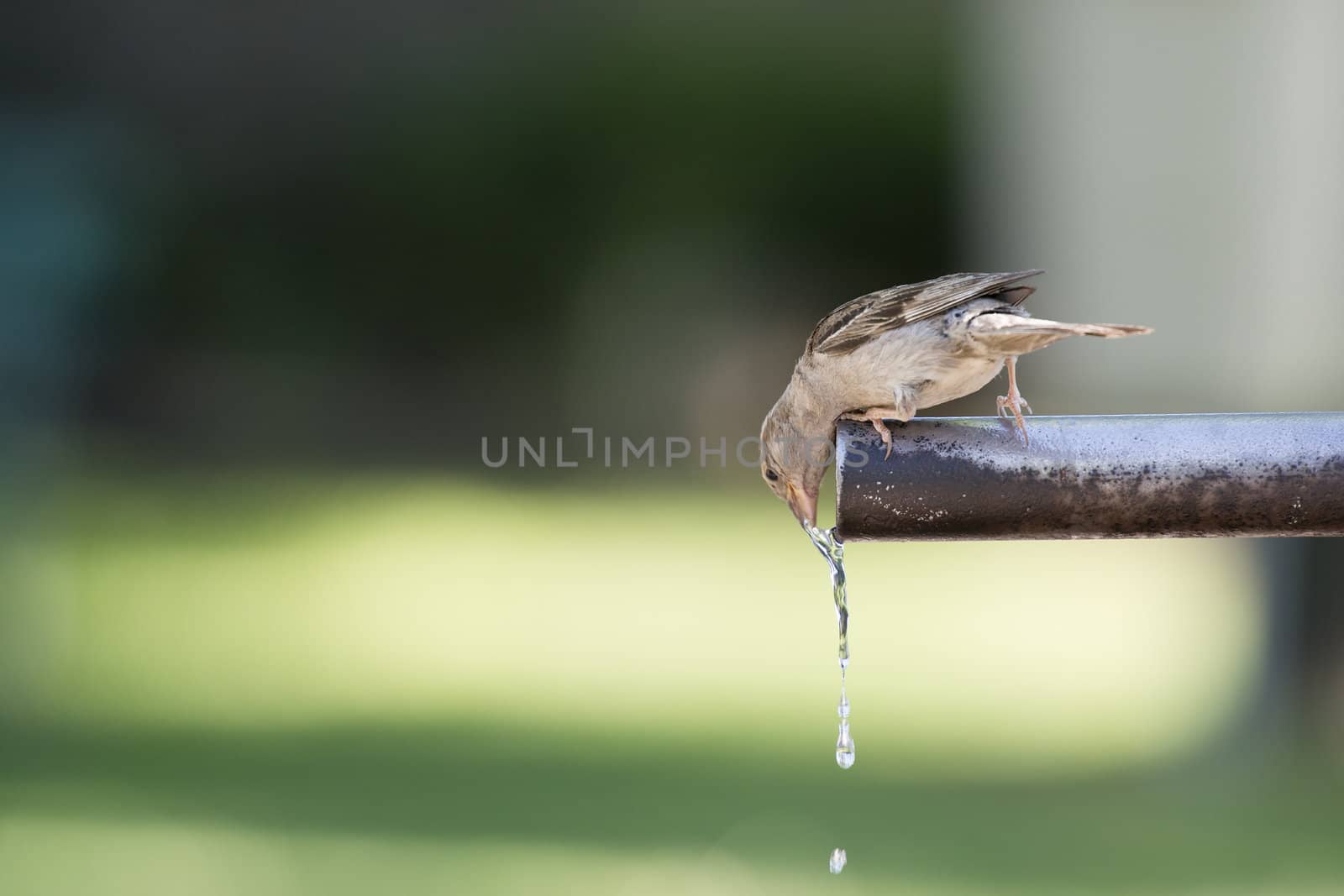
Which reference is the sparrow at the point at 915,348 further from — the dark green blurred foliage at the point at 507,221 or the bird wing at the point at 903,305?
the dark green blurred foliage at the point at 507,221

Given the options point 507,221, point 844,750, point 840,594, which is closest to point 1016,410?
point 840,594

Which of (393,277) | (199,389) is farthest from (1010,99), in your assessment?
(199,389)

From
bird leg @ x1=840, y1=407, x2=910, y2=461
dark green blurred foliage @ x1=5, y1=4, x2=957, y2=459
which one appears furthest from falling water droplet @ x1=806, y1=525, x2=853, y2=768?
dark green blurred foliage @ x1=5, y1=4, x2=957, y2=459

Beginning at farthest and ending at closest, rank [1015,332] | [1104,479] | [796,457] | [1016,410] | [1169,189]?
[1169,189] → [796,457] → [1015,332] → [1016,410] → [1104,479]

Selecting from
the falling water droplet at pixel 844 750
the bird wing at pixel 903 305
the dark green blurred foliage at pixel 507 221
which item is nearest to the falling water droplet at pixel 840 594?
the falling water droplet at pixel 844 750

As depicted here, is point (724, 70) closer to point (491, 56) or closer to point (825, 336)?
point (491, 56)

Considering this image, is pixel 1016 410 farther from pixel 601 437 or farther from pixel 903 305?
pixel 601 437
